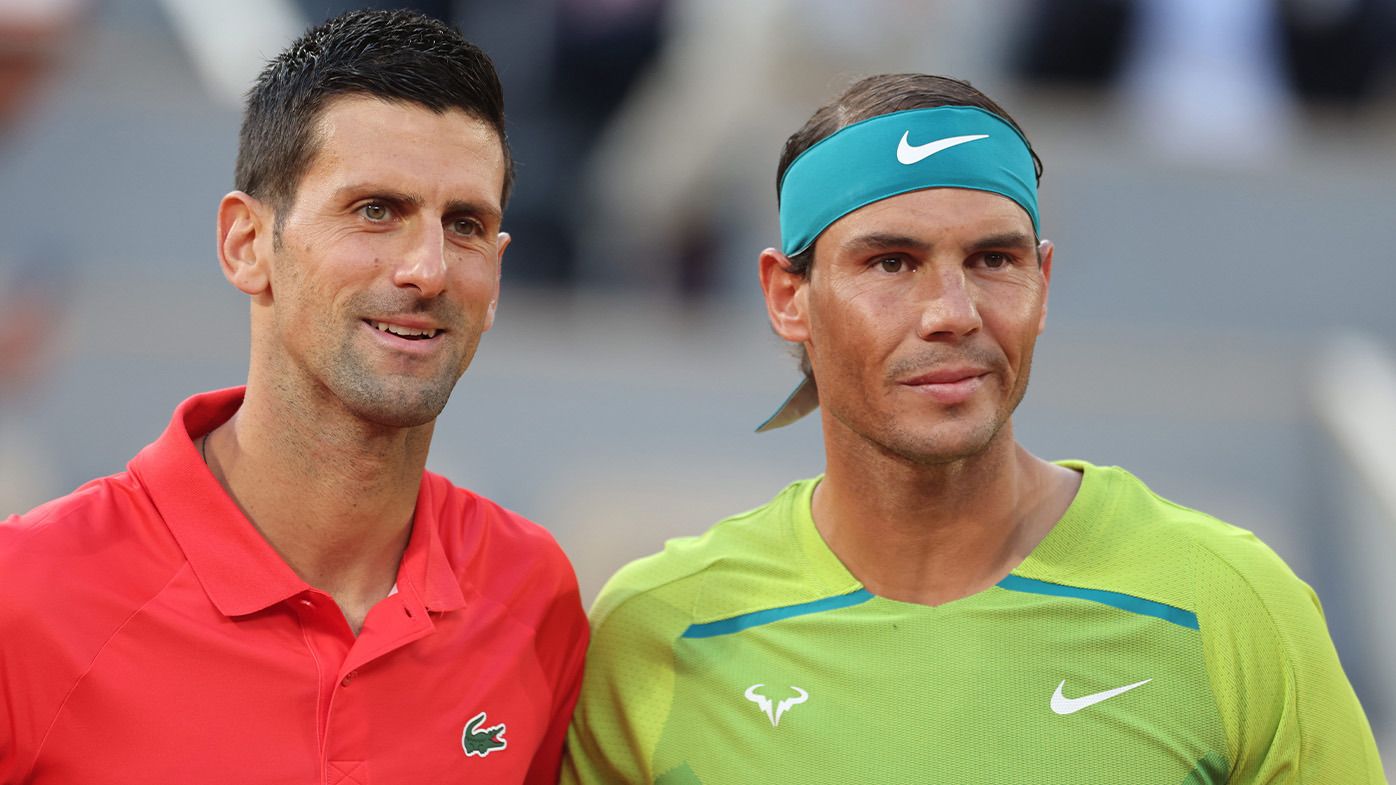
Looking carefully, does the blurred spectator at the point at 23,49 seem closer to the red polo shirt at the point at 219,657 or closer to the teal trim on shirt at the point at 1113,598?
the red polo shirt at the point at 219,657

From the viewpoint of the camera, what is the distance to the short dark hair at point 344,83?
3.30m

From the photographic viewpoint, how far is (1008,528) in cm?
353

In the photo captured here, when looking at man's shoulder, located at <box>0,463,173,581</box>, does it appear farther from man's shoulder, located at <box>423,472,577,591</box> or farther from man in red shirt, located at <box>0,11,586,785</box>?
man's shoulder, located at <box>423,472,577,591</box>

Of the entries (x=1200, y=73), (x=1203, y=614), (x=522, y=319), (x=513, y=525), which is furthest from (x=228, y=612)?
(x=1200, y=73)

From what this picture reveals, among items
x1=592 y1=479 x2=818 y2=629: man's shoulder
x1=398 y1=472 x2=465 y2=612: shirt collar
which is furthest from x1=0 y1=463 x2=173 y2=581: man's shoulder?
x1=592 y1=479 x2=818 y2=629: man's shoulder

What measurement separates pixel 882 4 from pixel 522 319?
3.04 meters

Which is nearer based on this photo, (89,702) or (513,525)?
(89,702)

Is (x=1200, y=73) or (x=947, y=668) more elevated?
(x=1200, y=73)

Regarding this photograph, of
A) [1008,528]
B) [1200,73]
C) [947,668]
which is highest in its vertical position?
[1200,73]

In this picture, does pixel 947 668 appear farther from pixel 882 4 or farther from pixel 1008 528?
pixel 882 4

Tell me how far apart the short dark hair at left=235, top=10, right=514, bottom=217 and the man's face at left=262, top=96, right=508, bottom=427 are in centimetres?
4

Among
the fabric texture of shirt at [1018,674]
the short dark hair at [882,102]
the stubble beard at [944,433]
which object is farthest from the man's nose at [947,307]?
the fabric texture of shirt at [1018,674]

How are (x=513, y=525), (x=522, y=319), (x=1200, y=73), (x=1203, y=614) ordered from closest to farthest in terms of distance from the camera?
(x=1203, y=614) < (x=513, y=525) < (x=522, y=319) < (x=1200, y=73)

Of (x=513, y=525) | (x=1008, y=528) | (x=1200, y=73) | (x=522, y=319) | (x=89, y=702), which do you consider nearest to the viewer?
(x=89, y=702)
